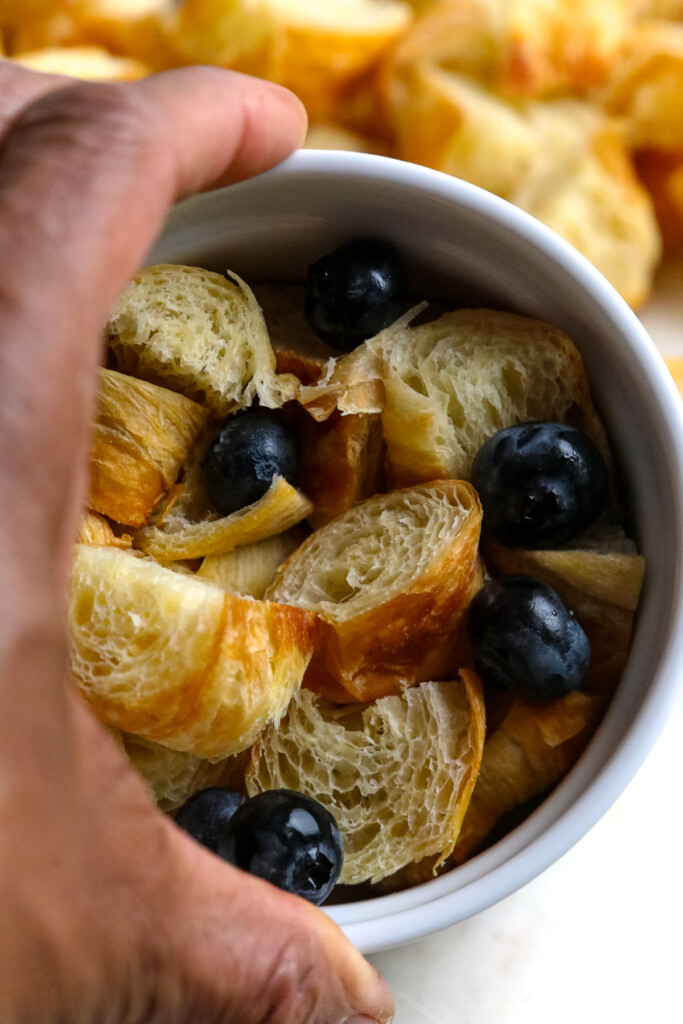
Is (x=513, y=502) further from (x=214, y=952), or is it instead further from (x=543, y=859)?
A: (x=214, y=952)

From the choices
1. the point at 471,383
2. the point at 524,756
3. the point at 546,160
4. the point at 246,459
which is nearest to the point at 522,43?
the point at 546,160

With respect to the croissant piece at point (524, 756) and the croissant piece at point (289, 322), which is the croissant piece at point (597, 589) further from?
the croissant piece at point (289, 322)

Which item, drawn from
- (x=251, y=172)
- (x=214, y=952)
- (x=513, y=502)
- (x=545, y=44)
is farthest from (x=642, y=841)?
(x=545, y=44)

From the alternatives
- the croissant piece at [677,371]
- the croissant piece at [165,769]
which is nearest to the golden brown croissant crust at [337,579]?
the croissant piece at [165,769]

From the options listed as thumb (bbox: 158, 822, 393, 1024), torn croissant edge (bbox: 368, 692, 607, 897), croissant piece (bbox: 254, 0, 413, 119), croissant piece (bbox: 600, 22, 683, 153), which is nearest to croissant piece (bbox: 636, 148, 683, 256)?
croissant piece (bbox: 600, 22, 683, 153)

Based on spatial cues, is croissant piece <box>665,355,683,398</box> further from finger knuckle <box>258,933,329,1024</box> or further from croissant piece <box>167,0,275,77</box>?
finger knuckle <box>258,933,329,1024</box>

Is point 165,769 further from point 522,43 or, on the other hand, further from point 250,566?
point 522,43
